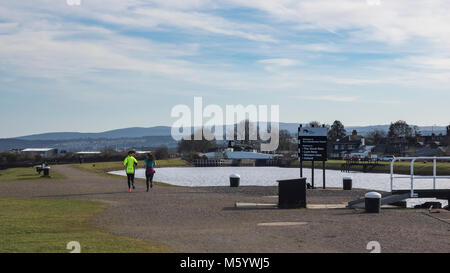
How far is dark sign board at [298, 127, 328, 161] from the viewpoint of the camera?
34.4 m

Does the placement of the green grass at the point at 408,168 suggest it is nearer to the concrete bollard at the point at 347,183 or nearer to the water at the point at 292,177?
the water at the point at 292,177

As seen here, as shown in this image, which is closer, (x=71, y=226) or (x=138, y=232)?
(x=138, y=232)

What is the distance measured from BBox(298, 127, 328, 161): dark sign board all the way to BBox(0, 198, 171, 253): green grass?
1529 cm

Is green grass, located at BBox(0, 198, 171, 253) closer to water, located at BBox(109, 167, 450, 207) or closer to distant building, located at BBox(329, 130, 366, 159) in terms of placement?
water, located at BBox(109, 167, 450, 207)

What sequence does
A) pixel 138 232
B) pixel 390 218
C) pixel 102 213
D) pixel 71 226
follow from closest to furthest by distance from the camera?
1. pixel 138 232
2. pixel 71 226
3. pixel 390 218
4. pixel 102 213

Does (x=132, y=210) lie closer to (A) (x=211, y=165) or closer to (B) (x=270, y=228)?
(B) (x=270, y=228)

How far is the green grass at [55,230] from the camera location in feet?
39.0

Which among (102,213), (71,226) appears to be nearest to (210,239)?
(71,226)

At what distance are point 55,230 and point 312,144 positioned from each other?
22.0m

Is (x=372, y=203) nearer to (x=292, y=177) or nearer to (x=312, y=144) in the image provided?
(x=312, y=144)

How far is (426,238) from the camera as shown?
44.8ft

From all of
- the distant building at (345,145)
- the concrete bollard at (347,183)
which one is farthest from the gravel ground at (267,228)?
the distant building at (345,145)
